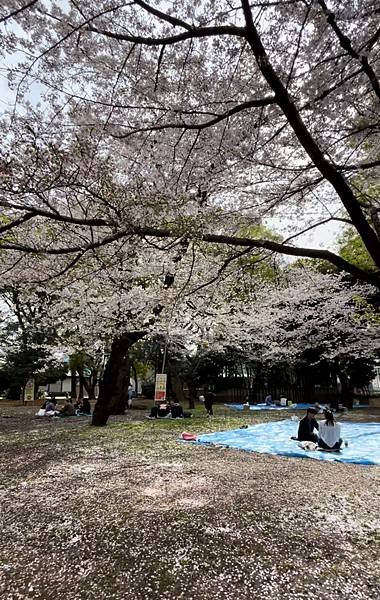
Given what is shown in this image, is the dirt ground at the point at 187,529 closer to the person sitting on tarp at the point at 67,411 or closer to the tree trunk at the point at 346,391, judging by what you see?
the person sitting on tarp at the point at 67,411

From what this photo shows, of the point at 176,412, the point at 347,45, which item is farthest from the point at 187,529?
the point at 176,412

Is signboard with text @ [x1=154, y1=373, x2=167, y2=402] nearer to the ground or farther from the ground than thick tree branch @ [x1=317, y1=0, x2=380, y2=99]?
nearer to the ground

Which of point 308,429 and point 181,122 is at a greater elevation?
point 181,122

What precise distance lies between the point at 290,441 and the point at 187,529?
5879 millimetres

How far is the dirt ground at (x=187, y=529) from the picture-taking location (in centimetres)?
260

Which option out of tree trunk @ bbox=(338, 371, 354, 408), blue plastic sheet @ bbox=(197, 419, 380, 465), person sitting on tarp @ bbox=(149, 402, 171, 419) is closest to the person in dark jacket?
blue plastic sheet @ bbox=(197, 419, 380, 465)

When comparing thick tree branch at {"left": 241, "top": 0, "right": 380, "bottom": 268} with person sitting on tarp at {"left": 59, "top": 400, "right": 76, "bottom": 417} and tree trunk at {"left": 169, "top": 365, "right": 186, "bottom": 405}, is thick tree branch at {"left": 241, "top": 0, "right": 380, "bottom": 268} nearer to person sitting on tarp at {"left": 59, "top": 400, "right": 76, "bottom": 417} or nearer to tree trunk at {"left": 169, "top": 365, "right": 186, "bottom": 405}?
person sitting on tarp at {"left": 59, "top": 400, "right": 76, "bottom": 417}

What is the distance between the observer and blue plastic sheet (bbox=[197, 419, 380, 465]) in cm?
698

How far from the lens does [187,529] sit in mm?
3514

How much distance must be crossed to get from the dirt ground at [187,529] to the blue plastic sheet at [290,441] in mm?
695

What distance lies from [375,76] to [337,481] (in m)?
4.79

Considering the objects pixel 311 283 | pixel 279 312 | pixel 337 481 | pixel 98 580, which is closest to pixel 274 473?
pixel 337 481

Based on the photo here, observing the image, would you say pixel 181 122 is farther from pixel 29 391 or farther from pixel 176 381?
pixel 29 391

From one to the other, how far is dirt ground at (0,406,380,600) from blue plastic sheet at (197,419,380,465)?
2.28ft
